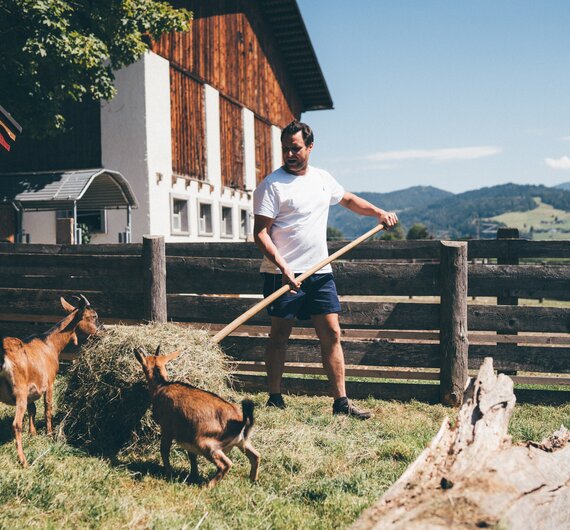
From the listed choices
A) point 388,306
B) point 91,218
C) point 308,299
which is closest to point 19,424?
point 308,299

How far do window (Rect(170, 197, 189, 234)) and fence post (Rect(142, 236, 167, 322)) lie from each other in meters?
Result: 13.6

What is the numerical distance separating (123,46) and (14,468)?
13.2m

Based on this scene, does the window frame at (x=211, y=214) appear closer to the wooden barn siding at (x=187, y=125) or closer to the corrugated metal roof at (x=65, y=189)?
the wooden barn siding at (x=187, y=125)

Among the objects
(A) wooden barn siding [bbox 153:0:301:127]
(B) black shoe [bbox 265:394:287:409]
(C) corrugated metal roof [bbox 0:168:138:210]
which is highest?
(A) wooden barn siding [bbox 153:0:301:127]

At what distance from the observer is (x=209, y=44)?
2208cm

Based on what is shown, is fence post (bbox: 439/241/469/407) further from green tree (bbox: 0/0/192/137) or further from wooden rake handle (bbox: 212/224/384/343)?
green tree (bbox: 0/0/192/137)

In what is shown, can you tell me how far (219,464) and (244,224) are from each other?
905 inches

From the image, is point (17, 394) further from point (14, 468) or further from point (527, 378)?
point (527, 378)

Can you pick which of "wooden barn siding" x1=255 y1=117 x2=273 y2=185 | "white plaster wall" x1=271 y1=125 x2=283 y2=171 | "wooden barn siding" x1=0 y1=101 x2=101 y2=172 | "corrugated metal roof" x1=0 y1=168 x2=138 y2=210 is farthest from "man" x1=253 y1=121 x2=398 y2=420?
"white plaster wall" x1=271 y1=125 x2=283 y2=171

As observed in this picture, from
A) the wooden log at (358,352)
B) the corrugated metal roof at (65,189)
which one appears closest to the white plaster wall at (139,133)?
the corrugated metal roof at (65,189)

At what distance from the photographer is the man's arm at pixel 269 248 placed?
17.5 feet

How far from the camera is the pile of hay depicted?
4.87 meters

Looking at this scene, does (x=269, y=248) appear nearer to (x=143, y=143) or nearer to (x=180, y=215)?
(x=143, y=143)

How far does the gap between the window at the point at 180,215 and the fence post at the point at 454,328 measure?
14.9 metres
